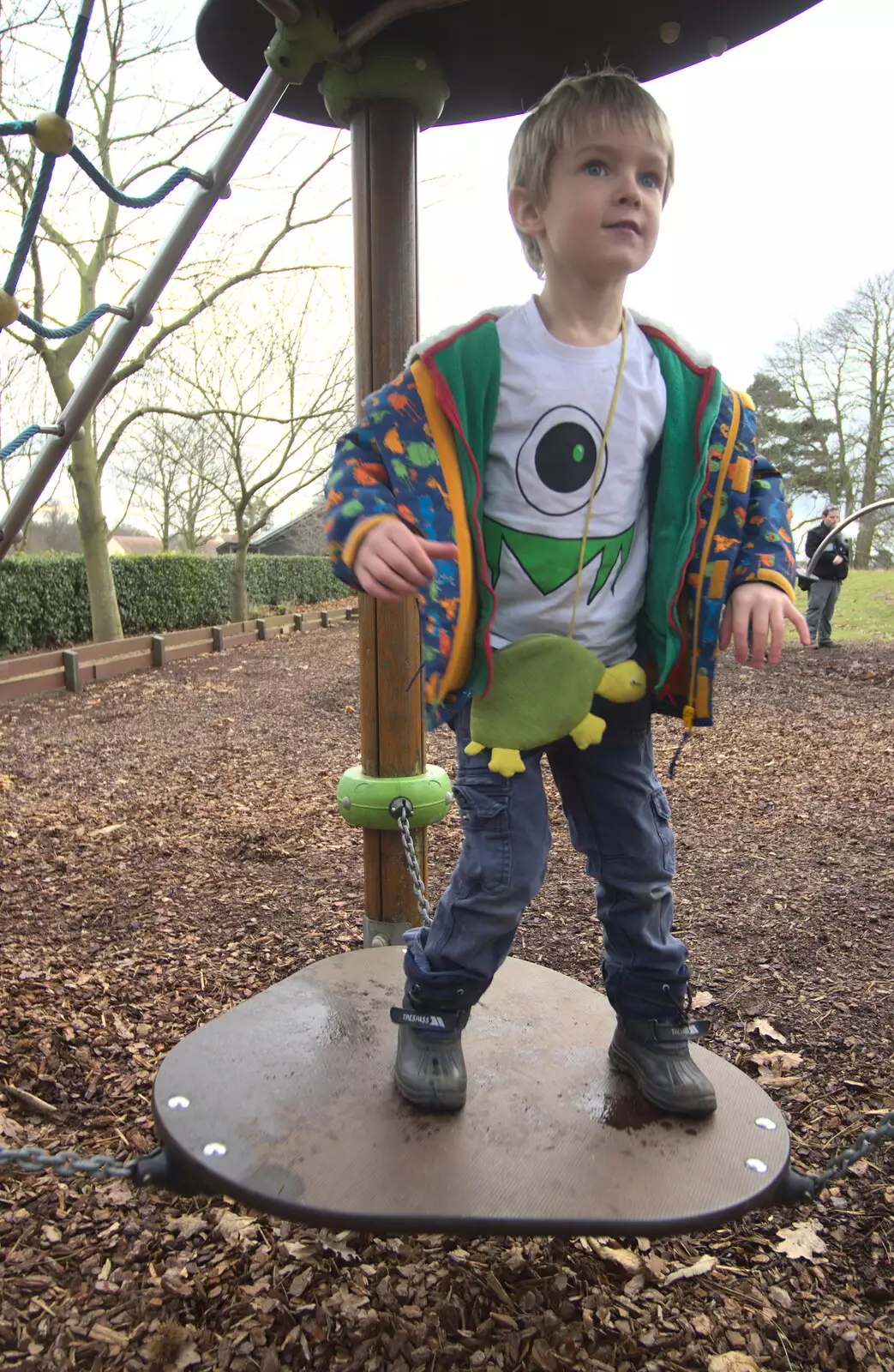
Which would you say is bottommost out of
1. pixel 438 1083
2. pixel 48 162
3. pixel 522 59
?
pixel 438 1083

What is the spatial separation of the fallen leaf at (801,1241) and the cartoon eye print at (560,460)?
4.41 ft

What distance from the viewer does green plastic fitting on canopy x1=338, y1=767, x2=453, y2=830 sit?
233cm

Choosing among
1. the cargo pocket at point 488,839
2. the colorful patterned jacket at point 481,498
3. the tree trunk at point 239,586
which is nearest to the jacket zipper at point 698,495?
the colorful patterned jacket at point 481,498

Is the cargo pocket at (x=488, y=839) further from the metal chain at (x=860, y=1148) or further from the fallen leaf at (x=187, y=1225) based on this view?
the fallen leaf at (x=187, y=1225)

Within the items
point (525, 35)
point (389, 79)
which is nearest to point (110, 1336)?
point (389, 79)

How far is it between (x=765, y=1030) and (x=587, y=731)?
1.36m

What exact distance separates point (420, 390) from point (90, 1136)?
1.66 m

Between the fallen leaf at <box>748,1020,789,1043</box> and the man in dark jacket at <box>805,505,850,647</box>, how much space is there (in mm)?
7986

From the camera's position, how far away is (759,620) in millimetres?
1396

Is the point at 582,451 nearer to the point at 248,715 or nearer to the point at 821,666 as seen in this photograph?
the point at 248,715

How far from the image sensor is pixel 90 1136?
2014 millimetres

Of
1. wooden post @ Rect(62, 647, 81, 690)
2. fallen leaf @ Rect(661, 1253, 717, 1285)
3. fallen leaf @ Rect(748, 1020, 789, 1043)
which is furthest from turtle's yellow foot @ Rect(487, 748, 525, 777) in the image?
wooden post @ Rect(62, 647, 81, 690)

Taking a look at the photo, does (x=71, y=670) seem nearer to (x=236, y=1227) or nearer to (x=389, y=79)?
(x=389, y=79)

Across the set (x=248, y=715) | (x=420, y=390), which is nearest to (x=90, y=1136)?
(x=420, y=390)
